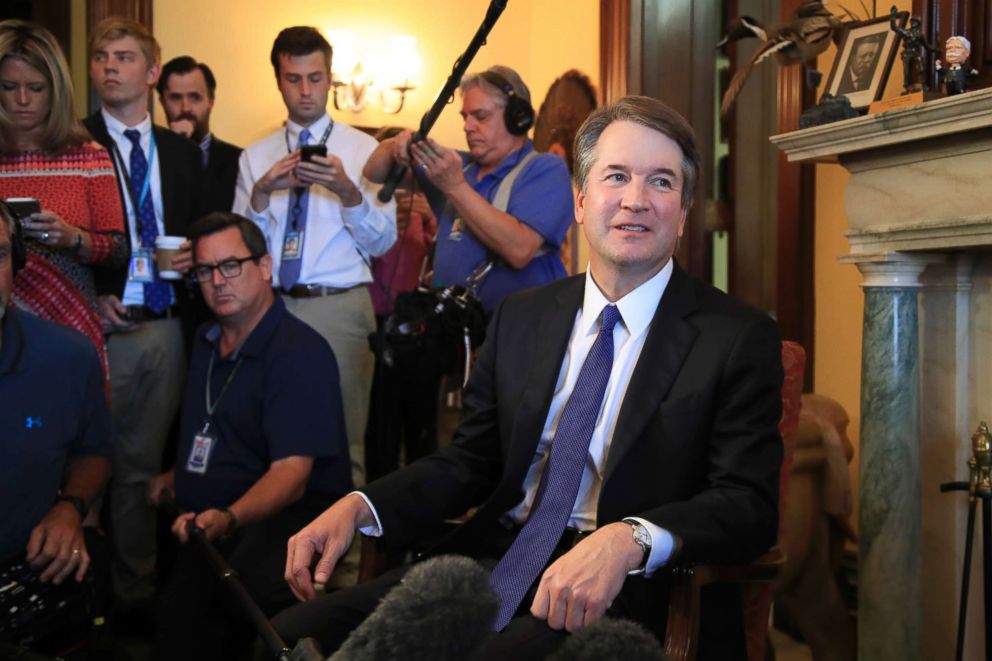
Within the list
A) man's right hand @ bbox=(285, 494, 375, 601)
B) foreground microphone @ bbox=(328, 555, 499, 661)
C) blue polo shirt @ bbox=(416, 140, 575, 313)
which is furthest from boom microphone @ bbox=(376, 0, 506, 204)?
foreground microphone @ bbox=(328, 555, 499, 661)

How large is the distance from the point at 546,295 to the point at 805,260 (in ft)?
5.88

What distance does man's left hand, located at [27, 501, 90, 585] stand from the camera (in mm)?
2273

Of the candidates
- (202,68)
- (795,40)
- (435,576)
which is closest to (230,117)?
(202,68)

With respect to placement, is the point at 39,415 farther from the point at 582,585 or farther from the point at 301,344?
the point at 582,585

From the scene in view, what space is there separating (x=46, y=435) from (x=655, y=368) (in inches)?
54.9

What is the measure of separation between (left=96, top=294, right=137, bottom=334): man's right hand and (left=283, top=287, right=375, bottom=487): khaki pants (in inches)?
18.9

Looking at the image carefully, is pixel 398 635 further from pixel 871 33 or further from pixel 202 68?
pixel 202 68

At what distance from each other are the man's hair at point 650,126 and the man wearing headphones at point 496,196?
1.07 metres

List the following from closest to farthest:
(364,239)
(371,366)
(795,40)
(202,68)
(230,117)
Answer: (795,40), (364,239), (371,366), (202,68), (230,117)

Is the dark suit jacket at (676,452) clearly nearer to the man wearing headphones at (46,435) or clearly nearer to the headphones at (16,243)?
the man wearing headphones at (46,435)

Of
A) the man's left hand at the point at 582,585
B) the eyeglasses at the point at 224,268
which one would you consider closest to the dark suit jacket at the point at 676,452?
the man's left hand at the point at 582,585

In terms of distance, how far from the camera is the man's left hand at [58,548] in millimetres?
2273

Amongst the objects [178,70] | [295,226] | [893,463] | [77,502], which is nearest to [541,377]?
[893,463]

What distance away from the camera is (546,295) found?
6.72 ft
